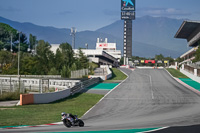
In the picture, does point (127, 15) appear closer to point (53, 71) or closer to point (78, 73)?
point (53, 71)

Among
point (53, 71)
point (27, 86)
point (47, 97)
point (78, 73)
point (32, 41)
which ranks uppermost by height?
point (32, 41)

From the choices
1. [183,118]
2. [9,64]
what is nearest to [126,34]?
[9,64]

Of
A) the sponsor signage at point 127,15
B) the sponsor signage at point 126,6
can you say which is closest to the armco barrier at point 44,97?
the sponsor signage at point 127,15

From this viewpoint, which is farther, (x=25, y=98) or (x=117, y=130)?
(x=25, y=98)

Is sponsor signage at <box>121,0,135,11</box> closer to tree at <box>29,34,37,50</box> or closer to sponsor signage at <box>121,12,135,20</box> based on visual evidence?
sponsor signage at <box>121,12,135,20</box>

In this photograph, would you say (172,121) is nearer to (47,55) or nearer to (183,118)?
(183,118)

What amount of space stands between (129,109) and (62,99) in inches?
383

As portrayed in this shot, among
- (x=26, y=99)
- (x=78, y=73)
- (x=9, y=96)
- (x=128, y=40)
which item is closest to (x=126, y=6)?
(x=128, y=40)

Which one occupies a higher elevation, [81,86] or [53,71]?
[53,71]

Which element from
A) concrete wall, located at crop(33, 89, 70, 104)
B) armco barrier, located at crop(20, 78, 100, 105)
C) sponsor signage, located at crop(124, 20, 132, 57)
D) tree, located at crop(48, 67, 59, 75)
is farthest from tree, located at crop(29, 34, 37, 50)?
concrete wall, located at crop(33, 89, 70, 104)

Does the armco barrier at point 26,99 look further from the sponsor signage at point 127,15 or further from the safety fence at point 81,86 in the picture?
the sponsor signage at point 127,15

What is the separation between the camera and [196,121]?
17484 mm

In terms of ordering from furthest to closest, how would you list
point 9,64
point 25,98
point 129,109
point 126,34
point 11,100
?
point 126,34
point 9,64
point 11,100
point 25,98
point 129,109

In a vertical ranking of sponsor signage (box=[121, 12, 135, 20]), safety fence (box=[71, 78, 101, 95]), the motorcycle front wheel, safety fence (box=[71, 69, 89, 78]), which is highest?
sponsor signage (box=[121, 12, 135, 20])
